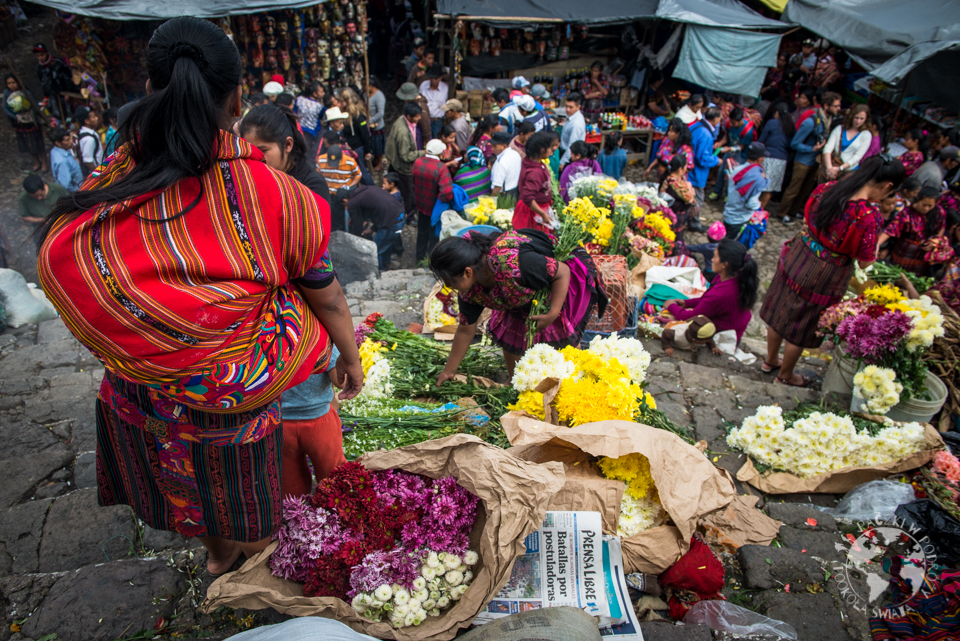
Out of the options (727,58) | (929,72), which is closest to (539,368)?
(929,72)

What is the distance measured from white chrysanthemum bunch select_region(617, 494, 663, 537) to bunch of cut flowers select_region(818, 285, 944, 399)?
7.15 ft

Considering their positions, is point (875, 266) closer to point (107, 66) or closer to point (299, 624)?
point (299, 624)

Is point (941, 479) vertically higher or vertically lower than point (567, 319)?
lower

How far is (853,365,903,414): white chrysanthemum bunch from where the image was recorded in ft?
11.1

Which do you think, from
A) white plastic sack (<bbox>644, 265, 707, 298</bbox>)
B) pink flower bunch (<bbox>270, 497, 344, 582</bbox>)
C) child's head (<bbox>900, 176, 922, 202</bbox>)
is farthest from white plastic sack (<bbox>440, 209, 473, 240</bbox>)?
child's head (<bbox>900, 176, 922, 202</bbox>)

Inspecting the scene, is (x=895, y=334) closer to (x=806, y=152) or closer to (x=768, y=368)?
(x=768, y=368)

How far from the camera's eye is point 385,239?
648cm

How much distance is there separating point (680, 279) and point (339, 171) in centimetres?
385

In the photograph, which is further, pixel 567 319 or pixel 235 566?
pixel 567 319

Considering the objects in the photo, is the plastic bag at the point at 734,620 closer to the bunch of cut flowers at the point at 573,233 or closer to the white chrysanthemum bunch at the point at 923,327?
the bunch of cut flowers at the point at 573,233

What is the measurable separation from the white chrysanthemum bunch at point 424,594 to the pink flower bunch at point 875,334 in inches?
117

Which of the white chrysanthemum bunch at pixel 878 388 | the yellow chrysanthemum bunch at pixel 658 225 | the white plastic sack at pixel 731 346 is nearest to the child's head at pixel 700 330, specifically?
the white plastic sack at pixel 731 346

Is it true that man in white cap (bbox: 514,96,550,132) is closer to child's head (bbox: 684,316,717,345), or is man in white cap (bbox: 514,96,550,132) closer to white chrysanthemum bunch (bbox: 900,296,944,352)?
child's head (bbox: 684,316,717,345)

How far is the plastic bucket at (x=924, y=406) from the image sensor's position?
3510 mm
